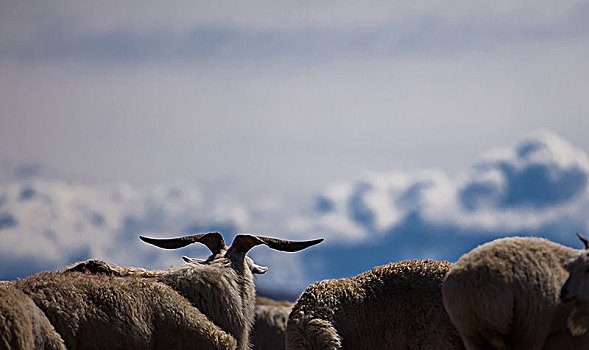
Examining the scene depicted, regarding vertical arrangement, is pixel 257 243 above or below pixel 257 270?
above

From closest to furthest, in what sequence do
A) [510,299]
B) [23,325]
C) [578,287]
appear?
[578,287]
[510,299]
[23,325]

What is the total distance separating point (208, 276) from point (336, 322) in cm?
165

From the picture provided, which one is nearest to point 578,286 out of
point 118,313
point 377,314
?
point 377,314

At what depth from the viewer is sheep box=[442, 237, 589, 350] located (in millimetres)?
7285

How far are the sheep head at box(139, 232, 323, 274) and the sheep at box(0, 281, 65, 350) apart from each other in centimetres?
273

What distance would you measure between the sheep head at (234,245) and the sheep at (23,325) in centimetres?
273

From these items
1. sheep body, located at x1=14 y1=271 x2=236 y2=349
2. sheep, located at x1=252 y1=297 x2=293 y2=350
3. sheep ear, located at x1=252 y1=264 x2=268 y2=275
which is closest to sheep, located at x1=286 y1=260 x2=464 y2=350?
sheep body, located at x1=14 y1=271 x2=236 y2=349

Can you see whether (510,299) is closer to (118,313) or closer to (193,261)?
(118,313)

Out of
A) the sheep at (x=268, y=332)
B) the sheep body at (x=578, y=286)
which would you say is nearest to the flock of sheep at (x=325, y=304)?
the sheep body at (x=578, y=286)

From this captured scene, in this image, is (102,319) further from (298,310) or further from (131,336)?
(298,310)

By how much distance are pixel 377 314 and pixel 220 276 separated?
6.36 feet

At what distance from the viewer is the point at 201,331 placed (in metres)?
9.35

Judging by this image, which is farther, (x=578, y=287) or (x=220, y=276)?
(x=220, y=276)

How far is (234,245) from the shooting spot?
1086 cm
